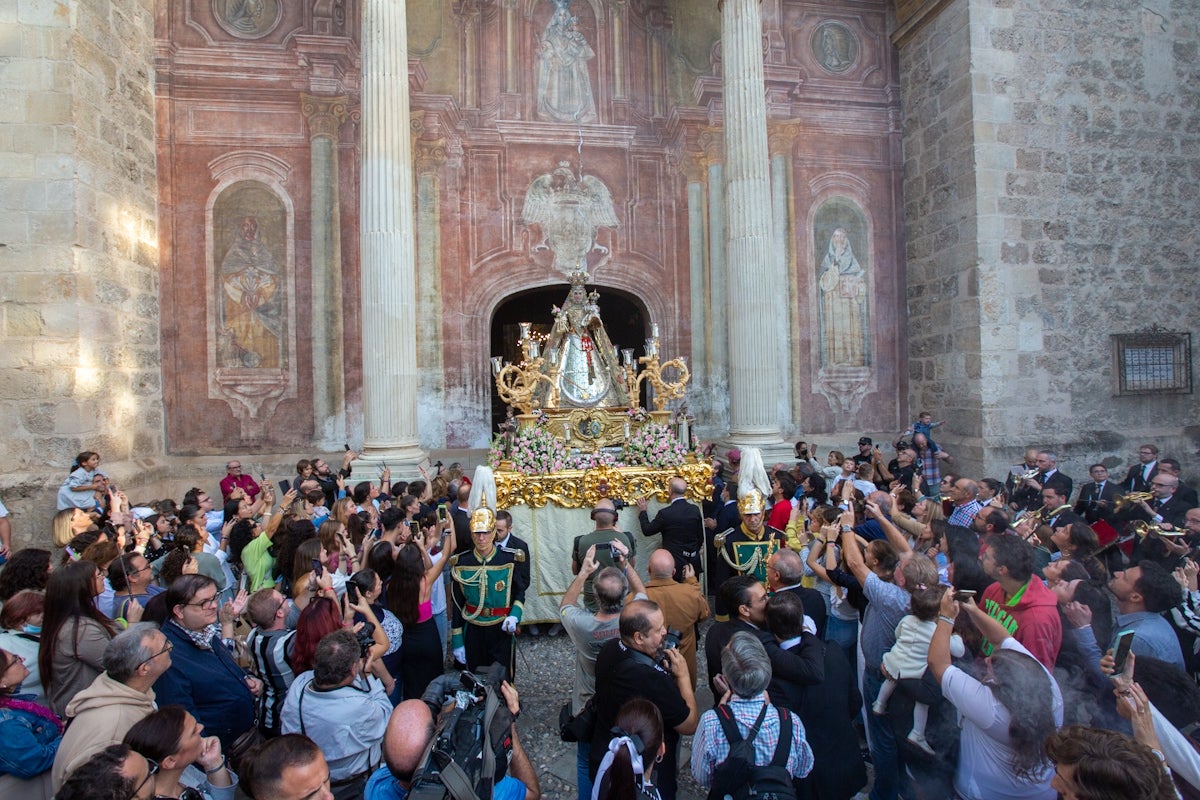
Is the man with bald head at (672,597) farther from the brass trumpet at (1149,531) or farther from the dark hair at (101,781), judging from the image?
the brass trumpet at (1149,531)

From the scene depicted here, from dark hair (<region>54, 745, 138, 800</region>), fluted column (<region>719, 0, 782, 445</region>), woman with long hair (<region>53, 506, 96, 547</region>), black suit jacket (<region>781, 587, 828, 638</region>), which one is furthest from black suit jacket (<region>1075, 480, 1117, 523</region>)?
woman with long hair (<region>53, 506, 96, 547</region>)

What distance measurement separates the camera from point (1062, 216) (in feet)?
41.7

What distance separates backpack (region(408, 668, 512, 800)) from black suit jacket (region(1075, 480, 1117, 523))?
754 cm

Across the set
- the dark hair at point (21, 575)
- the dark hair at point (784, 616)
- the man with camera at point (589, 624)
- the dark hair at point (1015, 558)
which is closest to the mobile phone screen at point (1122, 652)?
the dark hair at point (1015, 558)

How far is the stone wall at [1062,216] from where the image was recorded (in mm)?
12484

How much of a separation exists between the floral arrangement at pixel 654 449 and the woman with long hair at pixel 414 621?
4.54 meters

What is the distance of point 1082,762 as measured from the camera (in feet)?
7.14

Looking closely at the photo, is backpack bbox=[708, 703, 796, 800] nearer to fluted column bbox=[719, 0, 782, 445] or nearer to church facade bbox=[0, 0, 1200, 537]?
church facade bbox=[0, 0, 1200, 537]

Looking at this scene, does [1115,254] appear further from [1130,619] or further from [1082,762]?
[1082,762]

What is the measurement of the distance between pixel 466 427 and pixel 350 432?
1961mm

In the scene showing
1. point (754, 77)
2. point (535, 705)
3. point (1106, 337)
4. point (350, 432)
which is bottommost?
point (535, 705)

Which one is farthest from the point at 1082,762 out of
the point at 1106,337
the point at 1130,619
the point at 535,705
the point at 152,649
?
the point at 1106,337

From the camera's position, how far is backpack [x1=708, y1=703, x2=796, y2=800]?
2.77 metres

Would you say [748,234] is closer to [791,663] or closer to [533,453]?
[533,453]
